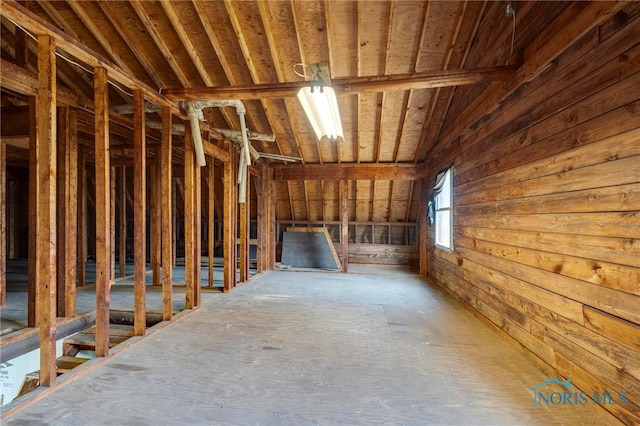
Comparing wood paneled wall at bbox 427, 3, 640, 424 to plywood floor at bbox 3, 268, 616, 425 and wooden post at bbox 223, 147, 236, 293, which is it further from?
wooden post at bbox 223, 147, 236, 293

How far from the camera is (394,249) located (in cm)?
764

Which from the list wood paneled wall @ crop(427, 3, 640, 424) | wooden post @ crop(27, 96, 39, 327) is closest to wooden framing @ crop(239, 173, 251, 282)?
wooden post @ crop(27, 96, 39, 327)

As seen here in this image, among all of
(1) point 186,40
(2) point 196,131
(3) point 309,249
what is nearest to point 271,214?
(3) point 309,249

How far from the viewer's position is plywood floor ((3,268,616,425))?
1.73 metres

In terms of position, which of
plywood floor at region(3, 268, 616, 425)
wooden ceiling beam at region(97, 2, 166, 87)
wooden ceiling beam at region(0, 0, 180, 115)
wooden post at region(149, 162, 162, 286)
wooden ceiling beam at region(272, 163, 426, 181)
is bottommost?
plywood floor at region(3, 268, 616, 425)

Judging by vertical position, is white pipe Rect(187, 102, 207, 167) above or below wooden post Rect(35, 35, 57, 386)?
above

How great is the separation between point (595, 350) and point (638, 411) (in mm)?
331

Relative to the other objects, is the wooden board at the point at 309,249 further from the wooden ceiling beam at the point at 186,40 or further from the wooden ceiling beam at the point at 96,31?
the wooden ceiling beam at the point at 96,31

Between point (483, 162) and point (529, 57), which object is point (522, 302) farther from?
point (529, 57)

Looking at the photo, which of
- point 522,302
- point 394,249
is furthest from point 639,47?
point 394,249

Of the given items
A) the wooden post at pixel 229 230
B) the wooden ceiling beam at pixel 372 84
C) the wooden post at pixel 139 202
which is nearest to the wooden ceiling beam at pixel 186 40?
the wooden ceiling beam at pixel 372 84

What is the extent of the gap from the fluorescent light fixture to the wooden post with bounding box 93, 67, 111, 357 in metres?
1.71

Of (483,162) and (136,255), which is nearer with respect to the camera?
(136,255)

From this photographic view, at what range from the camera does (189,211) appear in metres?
3.55
